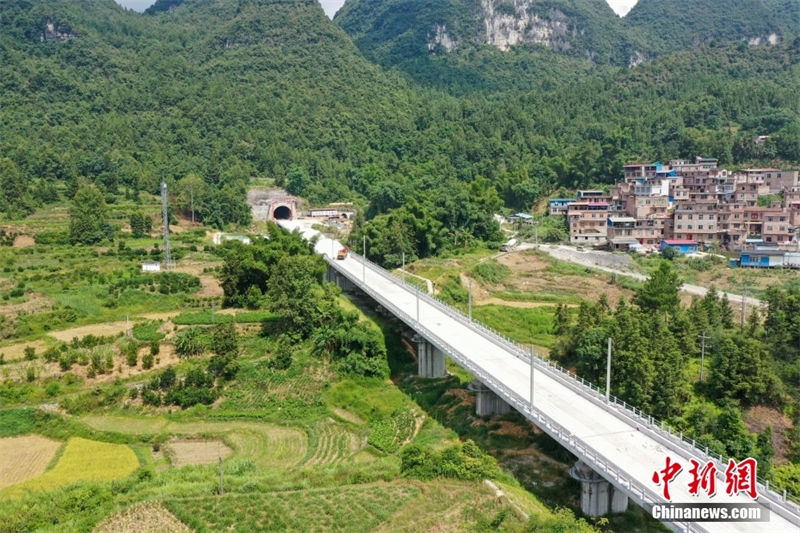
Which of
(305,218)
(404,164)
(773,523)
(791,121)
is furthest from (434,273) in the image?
(791,121)

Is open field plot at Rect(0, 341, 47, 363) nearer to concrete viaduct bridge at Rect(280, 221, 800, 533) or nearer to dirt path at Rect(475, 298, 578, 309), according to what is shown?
concrete viaduct bridge at Rect(280, 221, 800, 533)

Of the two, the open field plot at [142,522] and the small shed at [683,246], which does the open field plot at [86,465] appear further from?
the small shed at [683,246]

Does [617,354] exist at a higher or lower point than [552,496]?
higher

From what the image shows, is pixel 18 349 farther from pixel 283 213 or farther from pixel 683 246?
pixel 683 246

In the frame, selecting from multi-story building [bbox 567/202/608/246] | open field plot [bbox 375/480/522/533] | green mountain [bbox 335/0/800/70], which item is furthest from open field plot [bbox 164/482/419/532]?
green mountain [bbox 335/0/800/70]

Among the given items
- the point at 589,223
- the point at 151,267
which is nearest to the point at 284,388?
the point at 151,267

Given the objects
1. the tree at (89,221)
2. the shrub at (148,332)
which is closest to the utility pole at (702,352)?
the shrub at (148,332)

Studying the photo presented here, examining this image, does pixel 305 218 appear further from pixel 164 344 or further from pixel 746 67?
pixel 746 67
